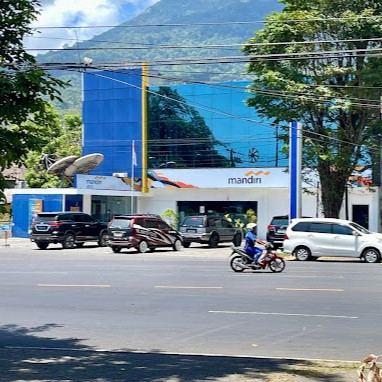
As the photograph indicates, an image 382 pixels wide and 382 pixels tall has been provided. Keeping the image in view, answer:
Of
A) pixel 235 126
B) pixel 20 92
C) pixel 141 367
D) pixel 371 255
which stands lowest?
pixel 141 367

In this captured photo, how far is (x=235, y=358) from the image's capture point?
9.34 m

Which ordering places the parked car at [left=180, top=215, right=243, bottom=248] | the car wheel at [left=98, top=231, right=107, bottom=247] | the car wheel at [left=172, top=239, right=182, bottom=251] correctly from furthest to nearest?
the car wheel at [left=98, top=231, right=107, bottom=247]
the parked car at [left=180, top=215, right=243, bottom=248]
the car wheel at [left=172, top=239, right=182, bottom=251]

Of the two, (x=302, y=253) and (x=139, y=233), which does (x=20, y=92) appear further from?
(x=139, y=233)

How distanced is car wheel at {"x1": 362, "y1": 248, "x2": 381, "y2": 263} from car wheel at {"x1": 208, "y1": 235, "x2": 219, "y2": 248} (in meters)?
10.9

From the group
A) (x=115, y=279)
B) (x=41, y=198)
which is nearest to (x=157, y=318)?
(x=115, y=279)

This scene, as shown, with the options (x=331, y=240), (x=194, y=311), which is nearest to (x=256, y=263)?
(x=331, y=240)

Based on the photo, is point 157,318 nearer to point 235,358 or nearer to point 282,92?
point 235,358

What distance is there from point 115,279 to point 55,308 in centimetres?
546

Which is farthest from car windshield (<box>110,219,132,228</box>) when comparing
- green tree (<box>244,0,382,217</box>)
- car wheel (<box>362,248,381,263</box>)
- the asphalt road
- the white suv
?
car wheel (<box>362,248,381,263</box>)

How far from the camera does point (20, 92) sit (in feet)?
28.1

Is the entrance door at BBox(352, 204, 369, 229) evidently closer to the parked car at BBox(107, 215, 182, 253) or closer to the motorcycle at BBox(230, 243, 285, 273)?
the parked car at BBox(107, 215, 182, 253)

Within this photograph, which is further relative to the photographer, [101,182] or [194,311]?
[101,182]

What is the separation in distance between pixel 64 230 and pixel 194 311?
22946 millimetres

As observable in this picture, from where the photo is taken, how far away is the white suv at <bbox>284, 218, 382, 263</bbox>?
2773 cm
